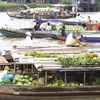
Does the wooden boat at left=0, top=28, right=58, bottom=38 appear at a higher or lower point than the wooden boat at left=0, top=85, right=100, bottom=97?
higher

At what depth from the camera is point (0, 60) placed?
12031 millimetres

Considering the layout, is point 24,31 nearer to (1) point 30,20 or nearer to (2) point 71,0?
(1) point 30,20

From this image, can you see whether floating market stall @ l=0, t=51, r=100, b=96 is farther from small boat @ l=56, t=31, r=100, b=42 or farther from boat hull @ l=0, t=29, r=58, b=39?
boat hull @ l=0, t=29, r=58, b=39

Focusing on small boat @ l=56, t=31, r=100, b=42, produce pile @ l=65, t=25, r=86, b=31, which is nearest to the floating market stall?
small boat @ l=56, t=31, r=100, b=42

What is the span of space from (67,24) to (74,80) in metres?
15.6

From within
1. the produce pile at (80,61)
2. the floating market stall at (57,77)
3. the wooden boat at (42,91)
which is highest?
the produce pile at (80,61)

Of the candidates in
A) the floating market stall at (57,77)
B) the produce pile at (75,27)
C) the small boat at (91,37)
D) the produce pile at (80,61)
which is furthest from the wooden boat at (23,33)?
the produce pile at (80,61)

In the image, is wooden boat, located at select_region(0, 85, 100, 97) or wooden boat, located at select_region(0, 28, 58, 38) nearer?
wooden boat, located at select_region(0, 85, 100, 97)

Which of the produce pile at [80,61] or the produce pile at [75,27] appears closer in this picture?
the produce pile at [80,61]

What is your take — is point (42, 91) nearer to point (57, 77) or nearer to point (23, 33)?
point (57, 77)

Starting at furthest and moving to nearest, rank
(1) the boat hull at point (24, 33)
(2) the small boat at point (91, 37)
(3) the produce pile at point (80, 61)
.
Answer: (1) the boat hull at point (24, 33) < (2) the small boat at point (91, 37) < (3) the produce pile at point (80, 61)

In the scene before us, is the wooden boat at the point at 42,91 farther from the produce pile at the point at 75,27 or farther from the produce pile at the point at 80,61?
the produce pile at the point at 75,27

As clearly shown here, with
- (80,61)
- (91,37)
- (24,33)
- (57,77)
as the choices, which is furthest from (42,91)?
(24,33)

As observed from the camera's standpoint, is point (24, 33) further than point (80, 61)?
Yes
